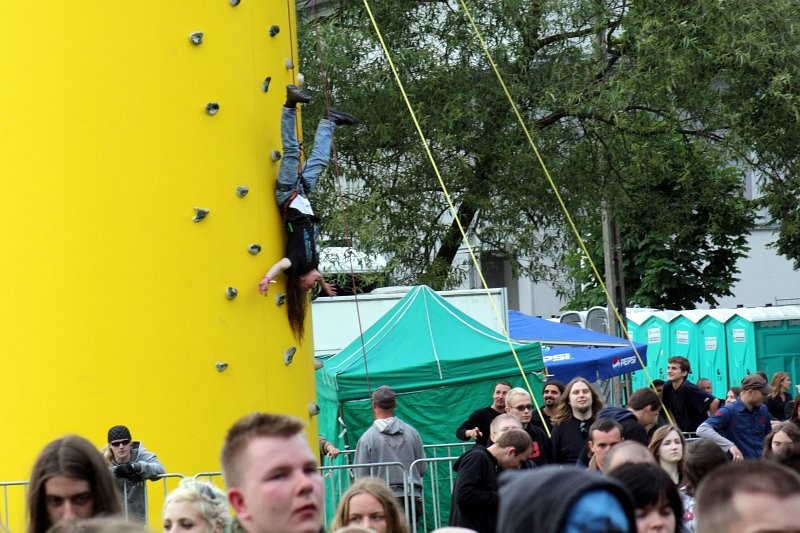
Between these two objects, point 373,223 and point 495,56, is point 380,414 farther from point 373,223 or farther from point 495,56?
point 495,56

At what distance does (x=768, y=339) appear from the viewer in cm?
2502

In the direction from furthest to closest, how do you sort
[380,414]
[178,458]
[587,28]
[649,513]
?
1. [587,28]
2. [380,414]
3. [178,458]
4. [649,513]

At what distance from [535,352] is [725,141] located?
3851mm

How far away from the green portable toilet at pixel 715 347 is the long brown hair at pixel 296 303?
59.4 ft

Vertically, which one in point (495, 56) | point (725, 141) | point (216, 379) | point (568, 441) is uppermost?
point (495, 56)

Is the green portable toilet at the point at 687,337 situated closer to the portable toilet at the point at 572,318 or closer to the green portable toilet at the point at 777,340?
the green portable toilet at the point at 777,340

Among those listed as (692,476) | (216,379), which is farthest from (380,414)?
(692,476)

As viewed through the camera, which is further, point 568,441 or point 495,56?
point 495,56

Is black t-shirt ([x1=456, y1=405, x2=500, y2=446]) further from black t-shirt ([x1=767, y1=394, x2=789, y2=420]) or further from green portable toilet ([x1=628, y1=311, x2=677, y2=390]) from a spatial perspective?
green portable toilet ([x1=628, y1=311, x2=677, y2=390])

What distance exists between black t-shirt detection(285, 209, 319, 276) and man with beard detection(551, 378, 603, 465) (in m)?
2.35

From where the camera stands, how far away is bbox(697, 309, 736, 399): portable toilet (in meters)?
25.6

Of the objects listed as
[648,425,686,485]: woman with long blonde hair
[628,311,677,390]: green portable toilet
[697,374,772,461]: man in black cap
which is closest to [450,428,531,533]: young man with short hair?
[648,425,686,485]: woman with long blonde hair

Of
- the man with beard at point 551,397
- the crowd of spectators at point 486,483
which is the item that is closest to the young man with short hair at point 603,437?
the crowd of spectators at point 486,483

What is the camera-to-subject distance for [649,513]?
4.30m
